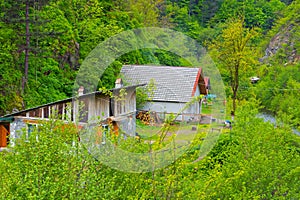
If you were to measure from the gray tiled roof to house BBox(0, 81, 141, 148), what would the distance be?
59cm

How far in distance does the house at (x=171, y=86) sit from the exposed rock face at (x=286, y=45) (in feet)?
116

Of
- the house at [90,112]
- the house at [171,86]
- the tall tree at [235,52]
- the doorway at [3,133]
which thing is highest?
the tall tree at [235,52]

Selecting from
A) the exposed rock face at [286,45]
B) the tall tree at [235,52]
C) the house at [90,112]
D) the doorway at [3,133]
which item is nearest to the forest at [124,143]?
the tall tree at [235,52]

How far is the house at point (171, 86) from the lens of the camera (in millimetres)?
9343

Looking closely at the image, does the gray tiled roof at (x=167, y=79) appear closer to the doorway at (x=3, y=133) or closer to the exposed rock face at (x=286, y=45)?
the doorway at (x=3, y=133)

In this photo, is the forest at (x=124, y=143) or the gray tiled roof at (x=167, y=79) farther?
the gray tiled roof at (x=167, y=79)

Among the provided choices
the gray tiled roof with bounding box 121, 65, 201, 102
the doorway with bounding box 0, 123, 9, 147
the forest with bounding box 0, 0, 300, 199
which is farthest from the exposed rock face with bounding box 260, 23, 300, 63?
the doorway with bounding box 0, 123, 9, 147

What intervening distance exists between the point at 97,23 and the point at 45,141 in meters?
17.3

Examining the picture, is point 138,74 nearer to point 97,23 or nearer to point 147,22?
point 97,23

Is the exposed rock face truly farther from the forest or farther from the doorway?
the doorway

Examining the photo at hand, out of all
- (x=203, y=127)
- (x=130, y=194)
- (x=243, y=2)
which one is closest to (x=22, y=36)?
(x=203, y=127)

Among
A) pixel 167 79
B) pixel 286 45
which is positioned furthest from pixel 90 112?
pixel 286 45

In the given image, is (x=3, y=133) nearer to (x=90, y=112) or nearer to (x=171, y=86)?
(x=90, y=112)

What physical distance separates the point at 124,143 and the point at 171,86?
9.46 ft
